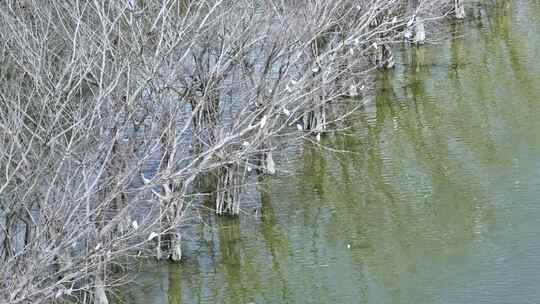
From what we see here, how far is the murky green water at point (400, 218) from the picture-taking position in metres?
16.8

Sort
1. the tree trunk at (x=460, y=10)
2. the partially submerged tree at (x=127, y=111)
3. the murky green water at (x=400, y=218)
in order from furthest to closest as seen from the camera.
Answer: the tree trunk at (x=460, y=10) → the murky green water at (x=400, y=218) → the partially submerged tree at (x=127, y=111)

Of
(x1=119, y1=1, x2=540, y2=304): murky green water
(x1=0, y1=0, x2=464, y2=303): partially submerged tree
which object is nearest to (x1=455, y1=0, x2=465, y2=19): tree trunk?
(x1=119, y1=1, x2=540, y2=304): murky green water

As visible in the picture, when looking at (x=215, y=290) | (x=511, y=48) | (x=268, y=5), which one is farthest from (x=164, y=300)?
(x=511, y=48)

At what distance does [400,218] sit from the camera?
1877 centimetres

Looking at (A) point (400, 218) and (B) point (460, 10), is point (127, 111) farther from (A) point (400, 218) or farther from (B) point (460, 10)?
(B) point (460, 10)

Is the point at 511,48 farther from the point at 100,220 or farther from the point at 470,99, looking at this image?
the point at 100,220

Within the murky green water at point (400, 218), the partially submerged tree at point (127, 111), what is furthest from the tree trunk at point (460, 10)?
the partially submerged tree at point (127, 111)

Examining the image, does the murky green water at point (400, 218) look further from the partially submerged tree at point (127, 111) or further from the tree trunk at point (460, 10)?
the tree trunk at point (460, 10)

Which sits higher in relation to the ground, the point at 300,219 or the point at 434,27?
the point at 434,27

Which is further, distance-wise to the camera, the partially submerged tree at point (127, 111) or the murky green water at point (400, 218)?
the murky green water at point (400, 218)

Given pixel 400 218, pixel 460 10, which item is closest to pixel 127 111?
pixel 400 218

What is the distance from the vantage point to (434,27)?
2866cm

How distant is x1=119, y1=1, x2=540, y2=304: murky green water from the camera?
16812 millimetres

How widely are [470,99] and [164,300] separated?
9491 millimetres
